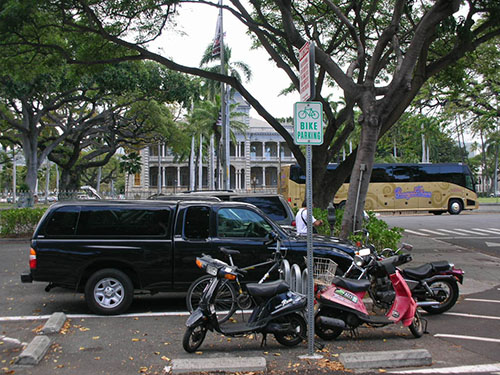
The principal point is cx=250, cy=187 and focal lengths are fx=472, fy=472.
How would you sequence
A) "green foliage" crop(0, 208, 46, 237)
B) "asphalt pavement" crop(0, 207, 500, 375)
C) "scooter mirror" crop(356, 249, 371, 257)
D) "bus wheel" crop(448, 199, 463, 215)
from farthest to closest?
"bus wheel" crop(448, 199, 463, 215), "green foliage" crop(0, 208, 46, 237), "scooter mirror" crop(356, 249, 371, 257), "asphalt pavement" crop(0, 207, 500, 375)

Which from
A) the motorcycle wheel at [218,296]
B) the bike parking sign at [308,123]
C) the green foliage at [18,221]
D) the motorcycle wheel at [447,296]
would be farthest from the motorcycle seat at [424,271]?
the green foliage at [18,221]

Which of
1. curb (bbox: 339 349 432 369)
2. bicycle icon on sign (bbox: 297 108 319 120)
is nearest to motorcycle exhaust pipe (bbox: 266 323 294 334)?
curb (bbox: 339 349 432 369)

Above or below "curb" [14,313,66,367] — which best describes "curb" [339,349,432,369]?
below

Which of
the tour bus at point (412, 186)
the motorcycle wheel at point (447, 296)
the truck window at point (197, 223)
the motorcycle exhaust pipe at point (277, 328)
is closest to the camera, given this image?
the motorcycle exhaust pipe at point (277, 328)

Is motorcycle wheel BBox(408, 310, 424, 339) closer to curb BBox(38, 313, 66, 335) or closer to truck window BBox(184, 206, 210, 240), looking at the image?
truck window BBox(184, 206, 210, 240)

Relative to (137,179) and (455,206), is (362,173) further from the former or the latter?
(137,179)

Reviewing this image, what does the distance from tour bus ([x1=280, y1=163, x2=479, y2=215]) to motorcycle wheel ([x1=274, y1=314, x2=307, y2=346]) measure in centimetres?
2679

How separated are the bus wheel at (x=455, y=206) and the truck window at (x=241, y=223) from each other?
29150mm

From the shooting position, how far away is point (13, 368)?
5.16 metres

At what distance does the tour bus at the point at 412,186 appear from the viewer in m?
32.8

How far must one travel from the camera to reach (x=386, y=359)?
5.31 m

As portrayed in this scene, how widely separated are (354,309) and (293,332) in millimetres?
835

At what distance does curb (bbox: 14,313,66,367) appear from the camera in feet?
17.2

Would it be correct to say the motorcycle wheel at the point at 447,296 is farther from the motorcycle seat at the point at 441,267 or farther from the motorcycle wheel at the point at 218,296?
the motorcycle wheel at the point at 218,296
